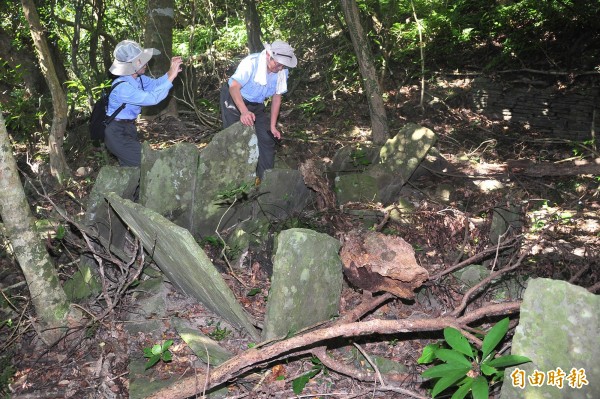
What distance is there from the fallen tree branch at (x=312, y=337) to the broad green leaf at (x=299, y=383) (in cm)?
27

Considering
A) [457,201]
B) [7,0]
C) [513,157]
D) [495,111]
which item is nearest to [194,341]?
[457,201]

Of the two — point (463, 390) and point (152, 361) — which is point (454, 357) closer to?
point (463, 390)

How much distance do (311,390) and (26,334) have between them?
Result: 2406 mm

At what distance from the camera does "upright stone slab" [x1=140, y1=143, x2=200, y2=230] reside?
494cm

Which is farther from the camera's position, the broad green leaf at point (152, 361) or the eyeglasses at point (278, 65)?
the eyeglasses at point (278, 65)

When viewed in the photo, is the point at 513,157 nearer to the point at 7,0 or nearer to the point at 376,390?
the point at 376,390

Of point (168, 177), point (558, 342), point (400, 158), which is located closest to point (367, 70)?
point (400, 158)

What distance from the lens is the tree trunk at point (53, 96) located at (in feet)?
19.5

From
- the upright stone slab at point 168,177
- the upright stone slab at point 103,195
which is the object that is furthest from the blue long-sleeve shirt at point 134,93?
the upright stone slab at point 103,195

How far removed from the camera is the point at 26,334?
170 inches

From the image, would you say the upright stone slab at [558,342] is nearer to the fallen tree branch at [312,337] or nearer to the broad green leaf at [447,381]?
the broad green leaf at [447,381]

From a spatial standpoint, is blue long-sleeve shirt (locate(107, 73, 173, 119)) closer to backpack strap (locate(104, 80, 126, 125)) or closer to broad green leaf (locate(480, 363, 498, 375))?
backpack strap (locate(104, 80, 126, 125))

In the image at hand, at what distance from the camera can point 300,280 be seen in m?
3.66

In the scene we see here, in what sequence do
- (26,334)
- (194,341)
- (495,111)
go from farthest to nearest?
(495,111)
(26,334)
(194,341)
